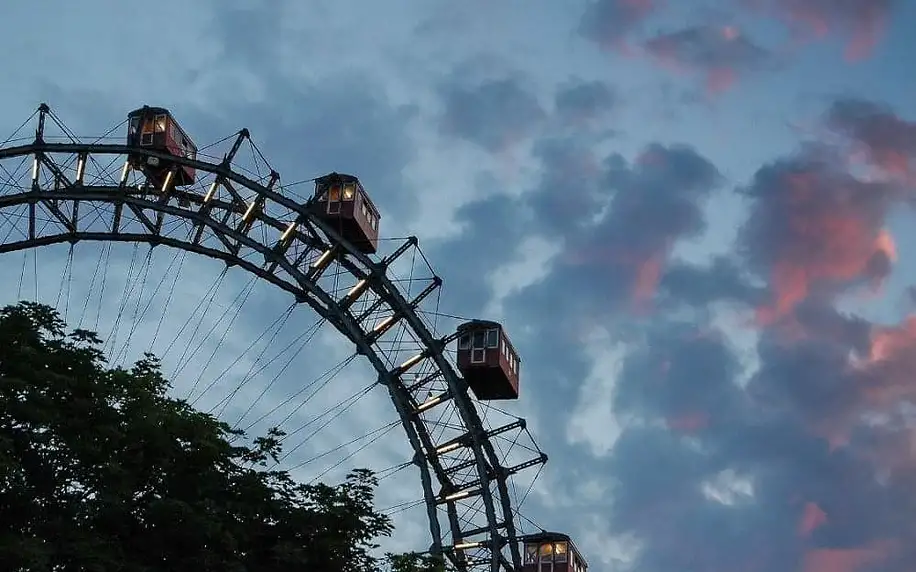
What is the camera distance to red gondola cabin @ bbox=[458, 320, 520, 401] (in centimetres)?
6719

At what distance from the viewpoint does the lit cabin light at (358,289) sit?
216 ft

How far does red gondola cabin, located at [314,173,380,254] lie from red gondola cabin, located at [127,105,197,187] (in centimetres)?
625

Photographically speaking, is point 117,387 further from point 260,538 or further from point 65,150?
point 65,150

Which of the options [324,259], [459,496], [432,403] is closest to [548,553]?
[459,496]

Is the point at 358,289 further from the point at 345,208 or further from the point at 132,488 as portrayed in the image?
the point at 132,488

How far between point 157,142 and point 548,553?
26.9 meters

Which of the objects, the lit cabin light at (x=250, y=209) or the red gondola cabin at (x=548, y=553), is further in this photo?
the red gondola cabin at (x=548, y=553)

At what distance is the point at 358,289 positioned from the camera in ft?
216

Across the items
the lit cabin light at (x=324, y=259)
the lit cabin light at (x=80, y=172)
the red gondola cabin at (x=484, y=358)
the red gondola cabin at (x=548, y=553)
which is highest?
the lit cabin light at (x=80, y=172)

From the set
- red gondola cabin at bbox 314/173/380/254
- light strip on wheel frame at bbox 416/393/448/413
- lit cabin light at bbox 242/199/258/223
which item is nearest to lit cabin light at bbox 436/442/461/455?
light strip on wheel frame at bbox 416/393/448/413

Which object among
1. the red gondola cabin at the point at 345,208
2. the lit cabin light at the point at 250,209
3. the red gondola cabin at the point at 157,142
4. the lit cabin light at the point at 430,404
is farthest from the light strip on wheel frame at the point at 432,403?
the red gondola cabin at the point at 157,142

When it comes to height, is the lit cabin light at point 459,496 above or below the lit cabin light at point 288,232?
below

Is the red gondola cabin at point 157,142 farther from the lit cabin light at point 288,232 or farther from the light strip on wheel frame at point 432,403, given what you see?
the light strip on wheel frame at point 432,403

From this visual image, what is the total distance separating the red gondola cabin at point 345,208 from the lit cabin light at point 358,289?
5.50 feet
